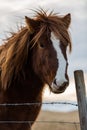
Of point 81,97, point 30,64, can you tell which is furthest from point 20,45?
point 81,97

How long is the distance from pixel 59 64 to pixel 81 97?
3.52 feet

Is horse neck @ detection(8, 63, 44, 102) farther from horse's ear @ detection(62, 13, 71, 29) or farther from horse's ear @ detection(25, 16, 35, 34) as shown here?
horse's ear @ detection(62, 13, 71, 29)

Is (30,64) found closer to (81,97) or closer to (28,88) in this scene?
(28,88)

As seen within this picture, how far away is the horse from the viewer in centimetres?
790

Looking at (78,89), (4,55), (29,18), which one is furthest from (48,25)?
(78,89)

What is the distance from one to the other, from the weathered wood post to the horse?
0.92 meters

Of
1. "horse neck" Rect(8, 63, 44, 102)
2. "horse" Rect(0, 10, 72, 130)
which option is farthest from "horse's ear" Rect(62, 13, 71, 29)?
"horse neck" Rect(8, 63, 44, 102)

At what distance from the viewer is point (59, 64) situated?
7621mm

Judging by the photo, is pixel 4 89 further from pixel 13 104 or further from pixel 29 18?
pixel 29 18

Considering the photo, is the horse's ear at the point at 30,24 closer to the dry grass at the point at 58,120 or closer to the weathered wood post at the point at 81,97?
the weathered wood post at the point at 81,97

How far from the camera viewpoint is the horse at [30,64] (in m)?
7.90

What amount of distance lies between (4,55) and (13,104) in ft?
3.10

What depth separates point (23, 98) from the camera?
8.14m

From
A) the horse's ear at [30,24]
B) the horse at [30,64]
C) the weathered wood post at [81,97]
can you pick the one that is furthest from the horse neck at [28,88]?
the weathered wood post at [81,97]
